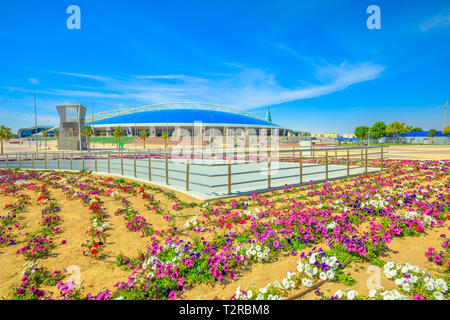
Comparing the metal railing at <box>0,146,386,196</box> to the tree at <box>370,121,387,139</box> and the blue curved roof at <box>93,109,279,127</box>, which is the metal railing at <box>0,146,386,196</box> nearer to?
the blue curved roof at <box>93,109,279,127</box>

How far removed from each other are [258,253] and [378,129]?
113m

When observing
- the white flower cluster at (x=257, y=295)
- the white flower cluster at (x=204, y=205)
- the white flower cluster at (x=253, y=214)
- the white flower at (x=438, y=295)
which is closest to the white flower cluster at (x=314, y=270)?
the white flower cluster at (x=257, y=295)

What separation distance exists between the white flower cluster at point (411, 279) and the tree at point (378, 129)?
4142 inches

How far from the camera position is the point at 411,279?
265 centimetres

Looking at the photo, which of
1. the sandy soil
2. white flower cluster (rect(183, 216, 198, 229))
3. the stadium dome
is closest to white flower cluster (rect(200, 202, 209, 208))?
the sandy soil

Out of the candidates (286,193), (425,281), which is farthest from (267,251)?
(286,193)

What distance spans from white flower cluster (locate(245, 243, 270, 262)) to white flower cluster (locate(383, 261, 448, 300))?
5.00ft

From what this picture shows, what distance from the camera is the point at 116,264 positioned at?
138 inches

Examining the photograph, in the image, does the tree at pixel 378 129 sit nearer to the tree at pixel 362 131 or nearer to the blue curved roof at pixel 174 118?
the tree at pixel 362 131

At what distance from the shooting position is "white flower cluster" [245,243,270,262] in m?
3.44

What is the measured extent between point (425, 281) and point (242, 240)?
97.5 inches

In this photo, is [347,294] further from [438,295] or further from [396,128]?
[396,128]

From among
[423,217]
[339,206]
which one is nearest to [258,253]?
[339,206]
